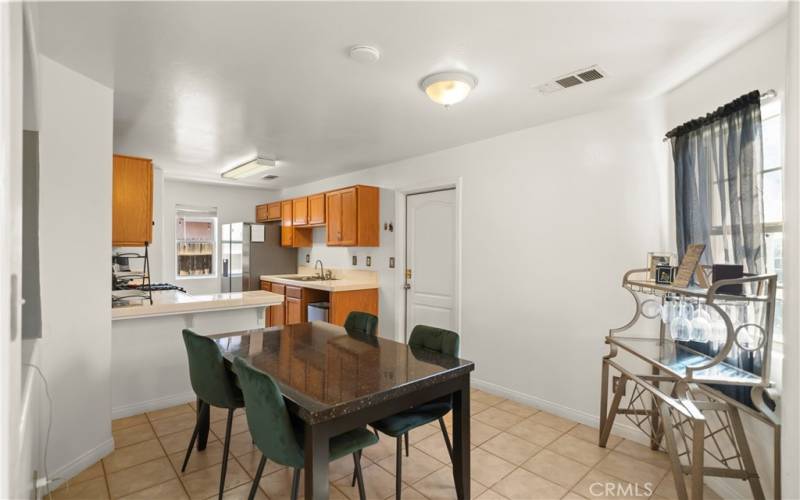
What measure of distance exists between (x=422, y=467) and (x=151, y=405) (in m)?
2.30

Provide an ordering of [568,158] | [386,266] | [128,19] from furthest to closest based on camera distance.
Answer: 1. [386,266]
2. [568,158]
3. [128,19]

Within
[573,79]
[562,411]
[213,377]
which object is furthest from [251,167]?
[562,411]

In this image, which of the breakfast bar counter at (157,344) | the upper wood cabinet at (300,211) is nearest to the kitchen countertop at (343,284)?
the upper wood cabinet at (300,211)

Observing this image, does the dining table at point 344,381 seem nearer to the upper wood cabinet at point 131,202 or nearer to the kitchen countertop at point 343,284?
the upper wood cabinet at point 131,202

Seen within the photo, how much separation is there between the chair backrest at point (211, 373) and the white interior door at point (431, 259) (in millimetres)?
2416

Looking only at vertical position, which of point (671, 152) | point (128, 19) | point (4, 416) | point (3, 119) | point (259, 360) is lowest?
point (259, 360)

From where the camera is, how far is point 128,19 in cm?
177

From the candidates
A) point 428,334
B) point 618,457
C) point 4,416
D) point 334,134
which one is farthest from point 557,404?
point 4,416

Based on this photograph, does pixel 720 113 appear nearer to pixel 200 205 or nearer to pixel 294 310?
pixel 294 310

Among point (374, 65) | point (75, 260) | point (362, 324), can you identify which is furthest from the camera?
point (362, 324)

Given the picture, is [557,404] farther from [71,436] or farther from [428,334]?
[71,436]

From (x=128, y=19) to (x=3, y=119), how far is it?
4.60 ft

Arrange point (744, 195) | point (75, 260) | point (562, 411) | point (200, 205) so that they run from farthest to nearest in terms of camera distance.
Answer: point (200, 205) < point (562, 411) < point (75, 260) < point (744, 195)

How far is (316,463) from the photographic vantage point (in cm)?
147
